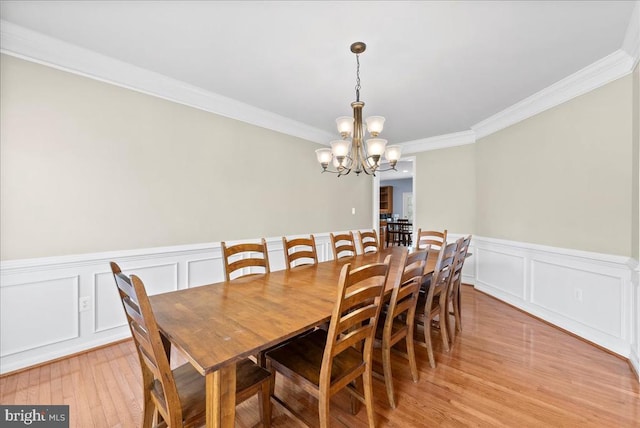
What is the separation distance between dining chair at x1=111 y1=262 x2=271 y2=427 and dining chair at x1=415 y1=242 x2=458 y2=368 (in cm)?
130

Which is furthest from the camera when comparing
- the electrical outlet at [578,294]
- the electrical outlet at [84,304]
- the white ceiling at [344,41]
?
the electrical outlet at [578,294]

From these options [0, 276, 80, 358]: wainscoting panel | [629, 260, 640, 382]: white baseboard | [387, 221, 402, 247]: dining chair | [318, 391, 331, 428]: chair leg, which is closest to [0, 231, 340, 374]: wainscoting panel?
[0, 276, 80, 358]: wainscoting panel

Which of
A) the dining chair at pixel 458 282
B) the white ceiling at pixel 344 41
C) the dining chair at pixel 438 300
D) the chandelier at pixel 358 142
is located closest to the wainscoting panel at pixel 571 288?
the dining chair at pixel 458 282

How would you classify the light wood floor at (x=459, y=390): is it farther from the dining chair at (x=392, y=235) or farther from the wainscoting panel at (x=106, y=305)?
the dining chair at (x=392, y=235)

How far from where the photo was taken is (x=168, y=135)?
9.07 feet

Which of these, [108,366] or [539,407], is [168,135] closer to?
[108,366]

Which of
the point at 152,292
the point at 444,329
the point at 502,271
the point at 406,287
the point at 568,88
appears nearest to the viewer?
the point at 406,287

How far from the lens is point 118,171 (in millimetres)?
2451

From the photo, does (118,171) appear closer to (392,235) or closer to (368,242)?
(368,242)

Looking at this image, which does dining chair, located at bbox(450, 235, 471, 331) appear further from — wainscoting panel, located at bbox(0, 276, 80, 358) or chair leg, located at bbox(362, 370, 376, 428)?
wainscoting panel, located at bbox(0, 276, 80, 358)

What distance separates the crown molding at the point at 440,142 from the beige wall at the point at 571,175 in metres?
0.53

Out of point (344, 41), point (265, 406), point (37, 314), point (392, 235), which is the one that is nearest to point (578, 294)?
point (265, 406)

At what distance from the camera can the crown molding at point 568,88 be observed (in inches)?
91.9

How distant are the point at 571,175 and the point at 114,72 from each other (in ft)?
14.9
